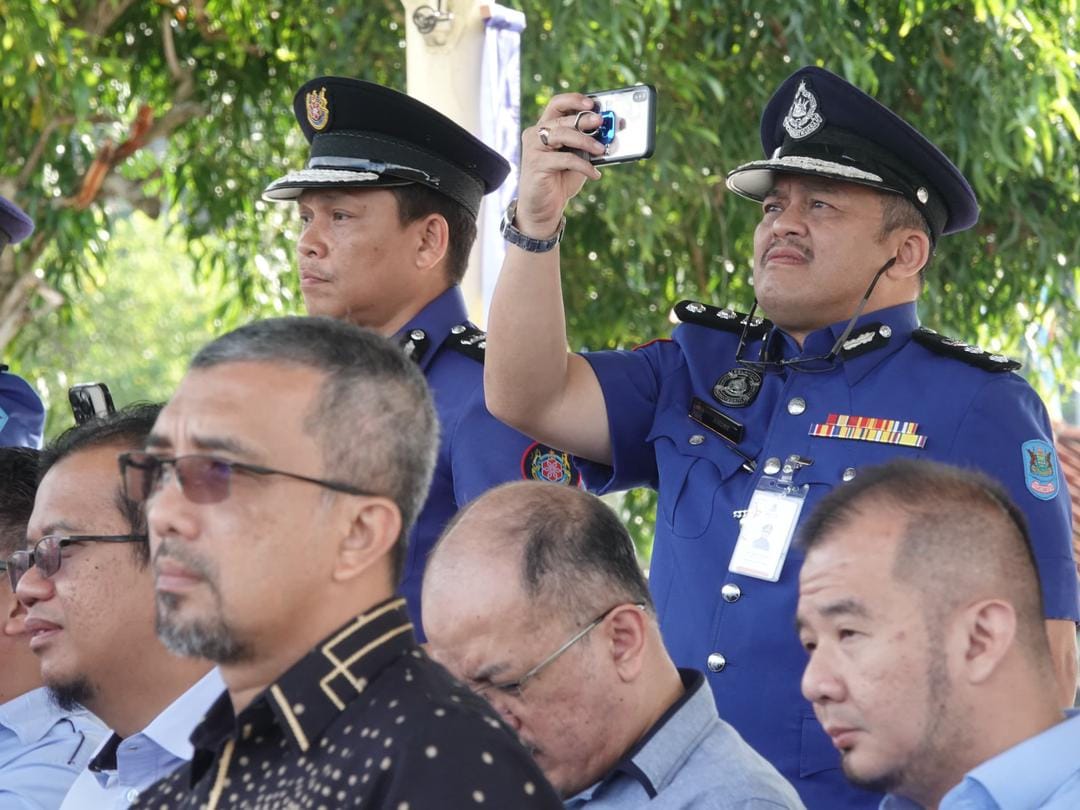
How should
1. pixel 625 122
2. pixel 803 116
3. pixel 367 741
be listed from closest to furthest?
pixel 367 741, pixel 625 122, pixel 803 116

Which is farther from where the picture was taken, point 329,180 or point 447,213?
point 447,213

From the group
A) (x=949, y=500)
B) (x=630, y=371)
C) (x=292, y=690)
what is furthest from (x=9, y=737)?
(x=949, y=500)

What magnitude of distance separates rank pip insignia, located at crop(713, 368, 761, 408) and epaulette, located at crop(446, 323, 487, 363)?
0.46m

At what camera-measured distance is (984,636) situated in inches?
86.4

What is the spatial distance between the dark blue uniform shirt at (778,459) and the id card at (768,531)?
21 mm

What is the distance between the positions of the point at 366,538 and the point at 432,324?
1.60 m

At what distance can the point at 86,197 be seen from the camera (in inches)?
293

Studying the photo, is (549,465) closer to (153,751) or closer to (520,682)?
(520,682)

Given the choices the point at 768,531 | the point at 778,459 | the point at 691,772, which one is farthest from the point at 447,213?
the point at 691,772

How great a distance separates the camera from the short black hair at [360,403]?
1937 mm

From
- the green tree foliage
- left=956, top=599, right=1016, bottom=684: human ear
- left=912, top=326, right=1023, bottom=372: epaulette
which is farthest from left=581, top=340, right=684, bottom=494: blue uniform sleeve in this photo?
the green tree foliage

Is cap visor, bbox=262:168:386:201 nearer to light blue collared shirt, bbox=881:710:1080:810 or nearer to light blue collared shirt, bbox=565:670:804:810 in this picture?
light blue collared shirt, bbox=565:670:804:810

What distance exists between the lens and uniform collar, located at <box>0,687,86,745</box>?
3.12 meters

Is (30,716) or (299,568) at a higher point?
(299,568)
